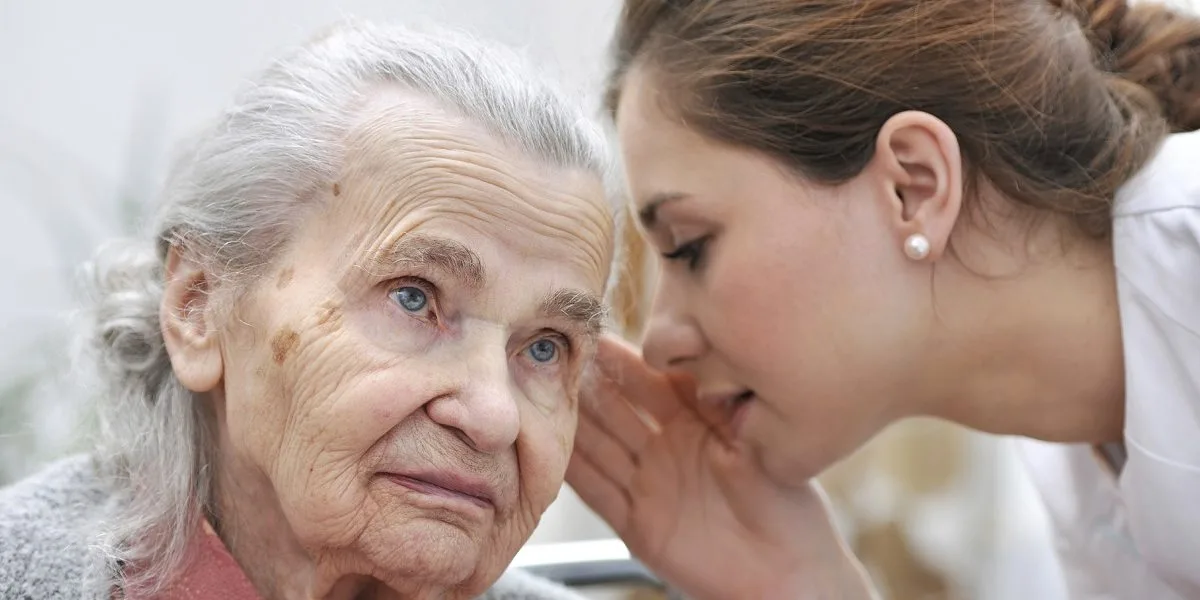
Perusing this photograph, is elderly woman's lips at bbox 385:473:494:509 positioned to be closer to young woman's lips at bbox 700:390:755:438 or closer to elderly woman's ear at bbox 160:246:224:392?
elderly woman's ear at bbox 160:246:224:392

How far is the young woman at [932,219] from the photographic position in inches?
61.4

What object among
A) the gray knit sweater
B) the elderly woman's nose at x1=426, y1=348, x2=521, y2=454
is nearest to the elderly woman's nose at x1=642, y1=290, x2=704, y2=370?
the elderly woman's nose at x1=426, y1=348, x2=521, y2=454

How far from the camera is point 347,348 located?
1208mm

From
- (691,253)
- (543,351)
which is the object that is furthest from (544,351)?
(691,253)

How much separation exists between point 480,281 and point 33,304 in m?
1.48

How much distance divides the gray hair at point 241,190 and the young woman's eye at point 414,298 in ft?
0.47

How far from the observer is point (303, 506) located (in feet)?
3.98

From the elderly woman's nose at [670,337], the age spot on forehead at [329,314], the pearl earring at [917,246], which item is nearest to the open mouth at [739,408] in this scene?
the elderly woman's nose at [670,337]

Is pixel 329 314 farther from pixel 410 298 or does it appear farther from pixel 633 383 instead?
pixel 633 383

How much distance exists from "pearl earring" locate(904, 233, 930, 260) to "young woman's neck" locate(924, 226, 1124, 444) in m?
0.06

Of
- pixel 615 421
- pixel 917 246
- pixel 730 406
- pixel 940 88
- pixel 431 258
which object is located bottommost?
pixel 615 421

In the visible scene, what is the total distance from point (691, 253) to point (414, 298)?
57 centimetres

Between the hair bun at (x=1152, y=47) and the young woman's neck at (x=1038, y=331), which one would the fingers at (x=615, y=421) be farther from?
the hair bun at (x=1152, y=47)

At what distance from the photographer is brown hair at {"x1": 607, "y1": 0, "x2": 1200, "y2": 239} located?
1560 millimetres
